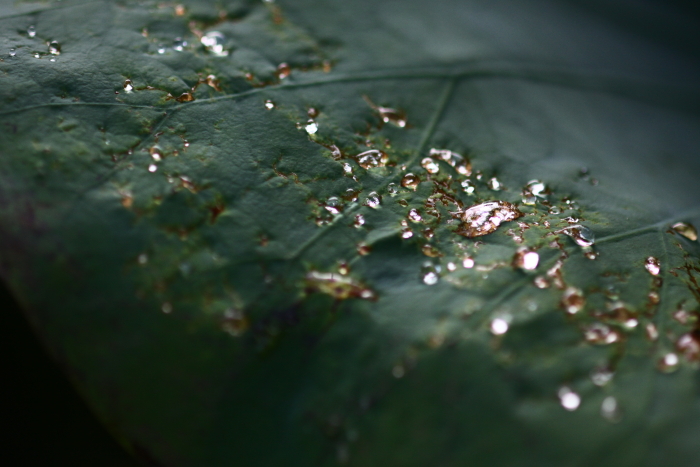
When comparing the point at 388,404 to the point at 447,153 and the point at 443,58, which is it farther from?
the point at 443,58

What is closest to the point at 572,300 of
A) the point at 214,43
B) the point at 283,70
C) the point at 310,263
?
the point at 310,263

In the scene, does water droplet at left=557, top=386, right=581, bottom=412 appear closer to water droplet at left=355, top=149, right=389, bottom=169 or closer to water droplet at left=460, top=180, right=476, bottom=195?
water droplet at left=460, top=180, right=476, bottom=195

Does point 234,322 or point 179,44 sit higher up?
point 179,44

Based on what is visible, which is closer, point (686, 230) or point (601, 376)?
point (601, 376)

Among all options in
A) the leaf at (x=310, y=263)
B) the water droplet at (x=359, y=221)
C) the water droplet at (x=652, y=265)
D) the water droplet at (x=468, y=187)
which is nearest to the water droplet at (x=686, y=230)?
the leaf at (x=310, y=263)

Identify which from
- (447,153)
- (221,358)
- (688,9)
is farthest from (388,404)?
(688,9)

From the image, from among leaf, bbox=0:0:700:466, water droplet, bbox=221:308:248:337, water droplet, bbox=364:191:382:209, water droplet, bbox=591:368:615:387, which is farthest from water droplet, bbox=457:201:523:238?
water droplet, bbox=221:308:248:337

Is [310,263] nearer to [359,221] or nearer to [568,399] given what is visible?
[359,221]
